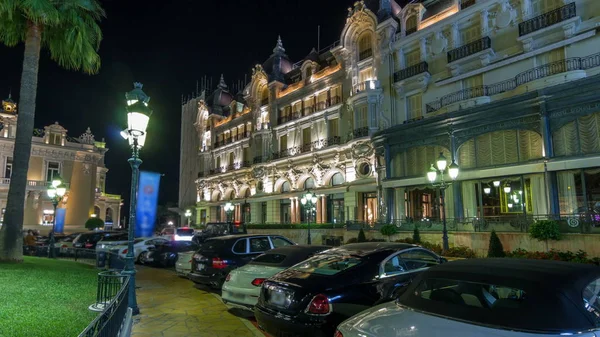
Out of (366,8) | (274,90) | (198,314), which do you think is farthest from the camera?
(274,90)

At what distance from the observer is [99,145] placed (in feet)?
179

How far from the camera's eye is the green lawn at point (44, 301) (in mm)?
5953

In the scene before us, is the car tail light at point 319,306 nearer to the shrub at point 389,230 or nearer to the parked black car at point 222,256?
the parked black car at point 222,256

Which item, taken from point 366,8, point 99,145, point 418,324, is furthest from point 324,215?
point 99,145

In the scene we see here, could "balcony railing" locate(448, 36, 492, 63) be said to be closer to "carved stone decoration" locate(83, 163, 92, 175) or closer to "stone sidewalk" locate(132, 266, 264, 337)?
"stone sidewalk" locate(132, 266, 264, 337)

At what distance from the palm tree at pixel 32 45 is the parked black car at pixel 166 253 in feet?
18.0

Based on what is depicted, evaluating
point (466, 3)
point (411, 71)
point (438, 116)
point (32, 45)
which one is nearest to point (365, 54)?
point (411, 71)

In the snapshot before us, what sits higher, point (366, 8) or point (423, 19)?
point (366, 8)

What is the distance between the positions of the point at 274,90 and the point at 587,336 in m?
40.4

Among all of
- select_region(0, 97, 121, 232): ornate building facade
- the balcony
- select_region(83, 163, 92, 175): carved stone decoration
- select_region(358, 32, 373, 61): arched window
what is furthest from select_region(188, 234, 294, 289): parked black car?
select_region(83, 163, 92, 175): carved stone decoration

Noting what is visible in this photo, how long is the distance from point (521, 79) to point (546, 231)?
10219 millimetres

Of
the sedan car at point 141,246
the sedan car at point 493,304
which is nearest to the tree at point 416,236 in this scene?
the sedan car at point 141,246

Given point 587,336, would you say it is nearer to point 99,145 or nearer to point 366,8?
point 366,8

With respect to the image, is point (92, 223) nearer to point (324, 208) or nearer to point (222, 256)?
point (324, 208)
